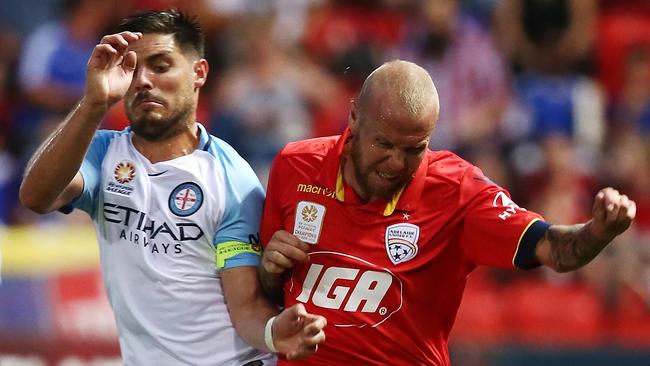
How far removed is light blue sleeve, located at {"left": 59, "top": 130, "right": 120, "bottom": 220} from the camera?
5.46 metres

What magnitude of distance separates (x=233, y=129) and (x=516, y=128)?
2.73m

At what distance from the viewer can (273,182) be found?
18.3 feet

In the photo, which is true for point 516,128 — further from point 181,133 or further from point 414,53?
point 181,133

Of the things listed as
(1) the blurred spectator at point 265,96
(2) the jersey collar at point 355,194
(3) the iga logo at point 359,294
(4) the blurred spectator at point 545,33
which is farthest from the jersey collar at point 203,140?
(4) the blurred spectator at point 545,33

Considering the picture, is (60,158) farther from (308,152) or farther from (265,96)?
(265,96)

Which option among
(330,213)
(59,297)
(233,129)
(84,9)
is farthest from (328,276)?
(84,9)

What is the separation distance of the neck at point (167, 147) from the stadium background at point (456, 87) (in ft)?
13.6

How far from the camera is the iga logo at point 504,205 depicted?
5117 mm

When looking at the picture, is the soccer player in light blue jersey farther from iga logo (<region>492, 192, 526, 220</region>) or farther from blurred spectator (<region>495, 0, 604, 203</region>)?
blurred spectator (<region>495, 0, 604, 203</region>)

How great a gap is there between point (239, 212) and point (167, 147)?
1.52ft

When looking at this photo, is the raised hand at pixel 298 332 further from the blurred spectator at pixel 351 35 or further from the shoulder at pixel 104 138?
the blurred spectator at pixel 351 35

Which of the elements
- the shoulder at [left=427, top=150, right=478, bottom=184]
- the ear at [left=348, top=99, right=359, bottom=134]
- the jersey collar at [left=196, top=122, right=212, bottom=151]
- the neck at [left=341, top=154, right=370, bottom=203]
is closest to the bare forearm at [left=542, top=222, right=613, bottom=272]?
the shoulder at [left=427, top=150, right=478, bottom=184]

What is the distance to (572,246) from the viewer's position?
4824 millimetres

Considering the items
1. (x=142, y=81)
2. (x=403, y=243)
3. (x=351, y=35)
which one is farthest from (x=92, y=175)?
(x=351, y=35)
